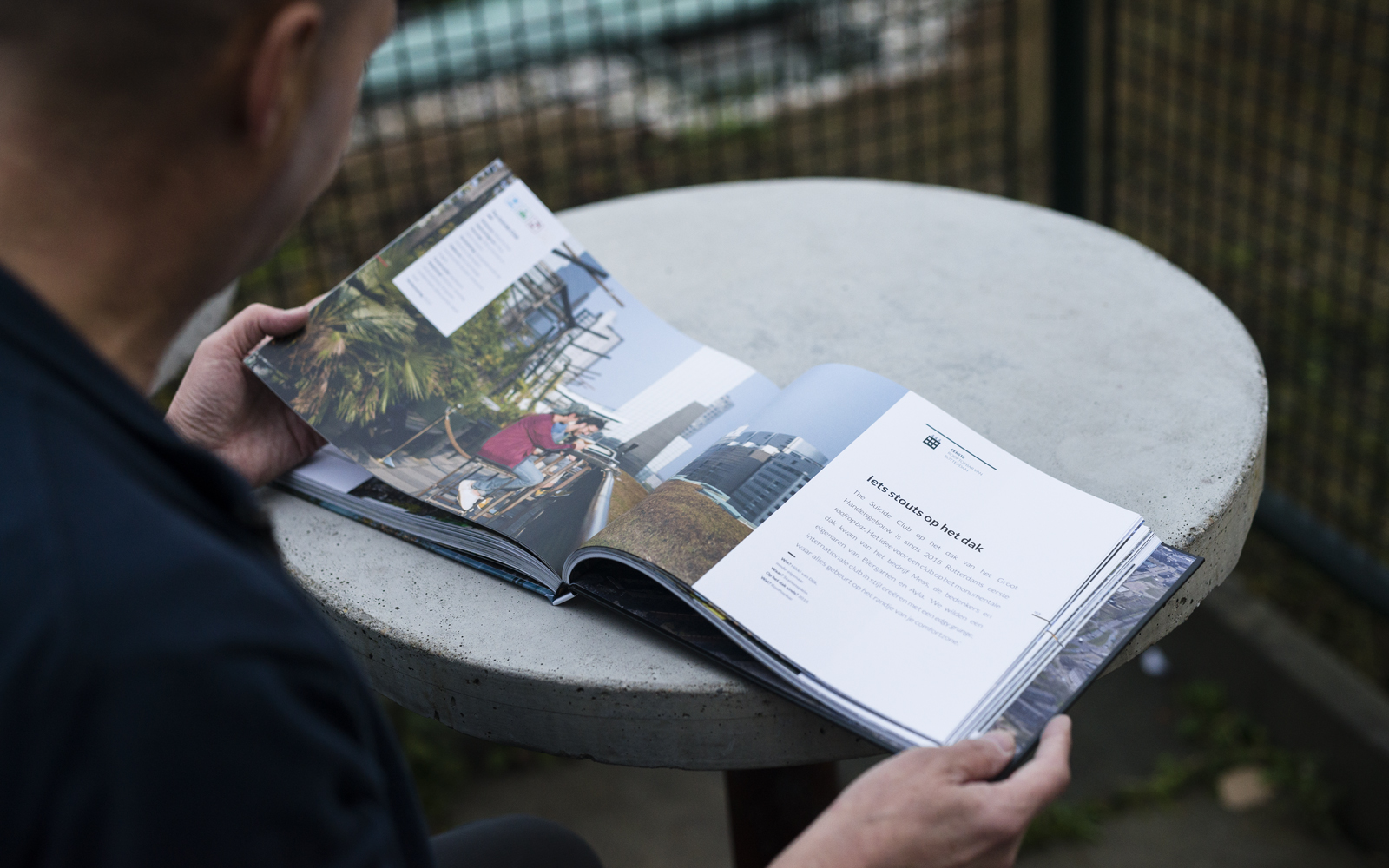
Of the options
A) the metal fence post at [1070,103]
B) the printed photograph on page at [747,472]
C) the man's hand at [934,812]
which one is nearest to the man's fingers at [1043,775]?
the man's hand at [934,812]

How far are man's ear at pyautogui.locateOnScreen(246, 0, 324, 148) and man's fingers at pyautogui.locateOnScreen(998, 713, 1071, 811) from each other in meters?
0.55

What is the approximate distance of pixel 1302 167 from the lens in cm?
318

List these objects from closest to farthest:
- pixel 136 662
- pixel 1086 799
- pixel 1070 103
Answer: pixel 136 662, pixel 1086 799, pixel 1070 103

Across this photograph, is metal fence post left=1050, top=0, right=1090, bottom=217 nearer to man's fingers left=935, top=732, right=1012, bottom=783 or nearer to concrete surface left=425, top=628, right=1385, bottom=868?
concrete surface left=425, top=628, right=1385, bottom=868

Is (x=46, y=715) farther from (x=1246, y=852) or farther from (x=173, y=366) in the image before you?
(x=1246, y=852)

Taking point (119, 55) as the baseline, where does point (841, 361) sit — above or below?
below

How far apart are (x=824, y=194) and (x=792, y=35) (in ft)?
6.64

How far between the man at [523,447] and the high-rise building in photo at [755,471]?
0.47 ft

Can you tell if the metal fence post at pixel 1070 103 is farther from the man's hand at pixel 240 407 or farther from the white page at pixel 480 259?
the man's hand at pixel 240 407

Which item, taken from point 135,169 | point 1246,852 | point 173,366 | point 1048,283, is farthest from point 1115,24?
point 135,169

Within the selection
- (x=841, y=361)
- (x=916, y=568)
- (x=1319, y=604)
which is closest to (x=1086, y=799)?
(x=1319, y=604)

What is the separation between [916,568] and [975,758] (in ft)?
0.51

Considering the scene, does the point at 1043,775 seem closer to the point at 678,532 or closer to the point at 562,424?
the point at 678,532

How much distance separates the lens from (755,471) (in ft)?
2.94
